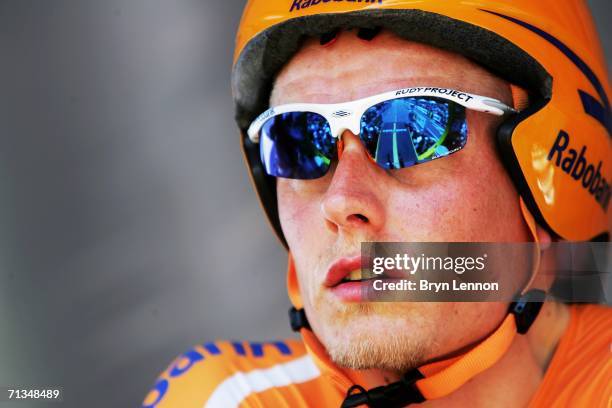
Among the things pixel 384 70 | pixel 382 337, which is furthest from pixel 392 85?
pixel 382 337

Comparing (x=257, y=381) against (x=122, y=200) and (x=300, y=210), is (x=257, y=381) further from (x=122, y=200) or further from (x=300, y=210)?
(x=122, y=200)

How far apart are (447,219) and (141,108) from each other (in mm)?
1686

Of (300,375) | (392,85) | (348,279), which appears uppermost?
(392,85)

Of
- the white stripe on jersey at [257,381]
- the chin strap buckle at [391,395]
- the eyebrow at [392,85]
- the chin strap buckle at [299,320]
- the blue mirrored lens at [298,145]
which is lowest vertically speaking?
the white stripe on jersey at [257,381]

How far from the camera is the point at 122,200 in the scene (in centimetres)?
304

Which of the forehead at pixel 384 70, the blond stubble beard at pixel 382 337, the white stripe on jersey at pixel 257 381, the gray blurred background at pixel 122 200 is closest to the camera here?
the blond stubble beard at pixel 382 337

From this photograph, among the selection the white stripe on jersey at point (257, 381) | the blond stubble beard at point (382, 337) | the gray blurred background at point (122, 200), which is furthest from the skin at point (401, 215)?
the gray blurred background at point (122, 200)

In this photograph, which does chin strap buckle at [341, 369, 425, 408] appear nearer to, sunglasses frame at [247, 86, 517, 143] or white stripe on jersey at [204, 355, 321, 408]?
white stripe on jersey at [204, 355, 321, 408]

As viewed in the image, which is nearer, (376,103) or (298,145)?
(376,103)

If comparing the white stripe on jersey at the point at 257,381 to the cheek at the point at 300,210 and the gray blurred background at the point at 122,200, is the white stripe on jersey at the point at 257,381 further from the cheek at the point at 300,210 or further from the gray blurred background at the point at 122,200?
the gray blurred background at the point at 122,200

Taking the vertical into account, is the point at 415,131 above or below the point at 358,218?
above

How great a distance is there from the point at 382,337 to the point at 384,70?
55cm

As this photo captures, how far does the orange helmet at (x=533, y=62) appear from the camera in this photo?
1.74 metres

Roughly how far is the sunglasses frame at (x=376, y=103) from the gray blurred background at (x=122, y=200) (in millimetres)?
1270
